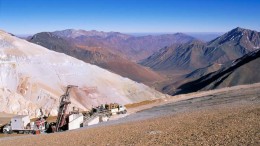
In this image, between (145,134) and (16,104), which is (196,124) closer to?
(145,134)

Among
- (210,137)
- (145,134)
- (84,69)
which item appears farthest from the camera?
(84,69)

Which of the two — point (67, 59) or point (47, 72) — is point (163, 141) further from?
point (67, 59)

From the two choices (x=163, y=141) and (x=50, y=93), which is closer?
(x=163, y=141)

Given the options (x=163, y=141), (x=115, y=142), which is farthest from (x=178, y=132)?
(x=115, y=142)

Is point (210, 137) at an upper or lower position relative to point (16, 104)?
upper

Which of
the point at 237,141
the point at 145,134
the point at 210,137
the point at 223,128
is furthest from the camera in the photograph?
the point at 145,134

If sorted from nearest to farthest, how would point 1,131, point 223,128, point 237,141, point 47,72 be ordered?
point 237,141 → point 223,128 → point 1,131 → point 47,72

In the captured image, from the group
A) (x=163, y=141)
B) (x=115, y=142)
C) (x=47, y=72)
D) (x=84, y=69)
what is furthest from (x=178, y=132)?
(x=84, y=69)
